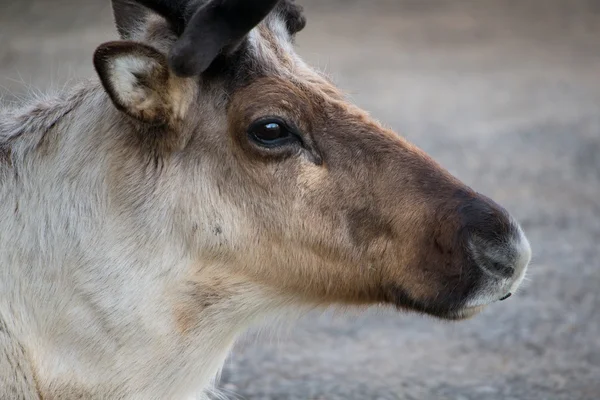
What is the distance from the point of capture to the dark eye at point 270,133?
5.81 metres

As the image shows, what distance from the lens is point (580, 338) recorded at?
1152 cm

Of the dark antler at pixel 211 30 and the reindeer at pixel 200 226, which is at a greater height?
the dark antler at pixel 211 30

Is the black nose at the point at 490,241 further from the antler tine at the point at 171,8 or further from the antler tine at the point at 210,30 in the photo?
the antler tine at the point at 171,8

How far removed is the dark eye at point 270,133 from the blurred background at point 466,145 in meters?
1.31

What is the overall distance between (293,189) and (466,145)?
48.9ft

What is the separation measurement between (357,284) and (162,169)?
1357 mm

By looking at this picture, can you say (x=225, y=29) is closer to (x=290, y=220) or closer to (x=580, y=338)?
(x=290, y=220)

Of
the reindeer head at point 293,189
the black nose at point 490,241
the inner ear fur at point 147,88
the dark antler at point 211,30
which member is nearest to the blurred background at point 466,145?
the reindeer head at point 293,189

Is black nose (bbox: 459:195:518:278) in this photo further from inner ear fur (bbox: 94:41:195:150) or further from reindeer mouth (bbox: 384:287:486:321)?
inner ear fur (bbox: 94:41:195:150)

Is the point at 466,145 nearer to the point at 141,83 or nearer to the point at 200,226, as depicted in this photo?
the point at 200,226

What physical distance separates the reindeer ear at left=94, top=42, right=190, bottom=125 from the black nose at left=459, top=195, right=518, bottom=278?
179 cm

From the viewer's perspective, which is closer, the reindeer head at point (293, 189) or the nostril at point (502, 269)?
the nostril at point (502, 269)

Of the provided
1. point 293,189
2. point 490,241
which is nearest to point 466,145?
point 293,189

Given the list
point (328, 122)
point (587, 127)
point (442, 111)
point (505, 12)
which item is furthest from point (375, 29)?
point (328, 122)
